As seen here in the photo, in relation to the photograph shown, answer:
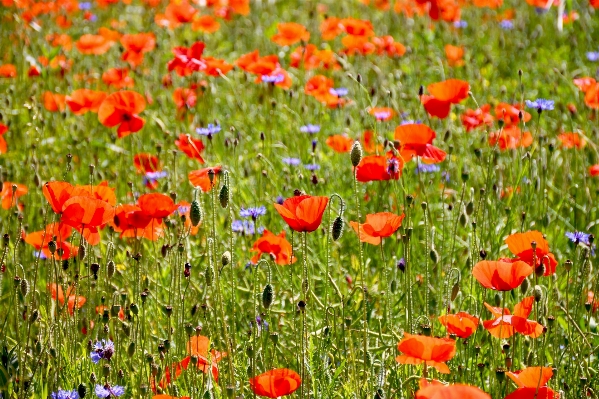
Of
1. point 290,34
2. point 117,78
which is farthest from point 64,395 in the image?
point 290,34

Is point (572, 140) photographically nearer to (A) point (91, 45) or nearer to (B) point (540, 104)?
(B) point (540, 104)

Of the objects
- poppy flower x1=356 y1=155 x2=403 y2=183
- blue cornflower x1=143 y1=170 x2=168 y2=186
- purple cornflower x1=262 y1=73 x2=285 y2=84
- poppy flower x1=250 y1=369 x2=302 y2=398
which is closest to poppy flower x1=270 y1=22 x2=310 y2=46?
purple cornflower x1=262 y1=73 x2=285 y2=84

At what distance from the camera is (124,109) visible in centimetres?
332

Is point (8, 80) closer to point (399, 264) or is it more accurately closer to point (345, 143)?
point (345, 143)

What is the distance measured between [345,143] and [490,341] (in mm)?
1263

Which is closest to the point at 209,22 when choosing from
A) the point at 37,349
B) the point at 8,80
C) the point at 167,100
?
the point at 167,100

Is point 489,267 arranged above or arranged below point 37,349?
above

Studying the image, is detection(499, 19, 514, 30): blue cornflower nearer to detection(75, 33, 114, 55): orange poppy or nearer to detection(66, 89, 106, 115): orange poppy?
detection(75, 33, 114, 55): orange poppy

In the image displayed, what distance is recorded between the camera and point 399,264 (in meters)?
2.90

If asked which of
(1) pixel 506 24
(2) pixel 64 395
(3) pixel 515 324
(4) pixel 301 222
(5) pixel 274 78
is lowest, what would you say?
(2) pixel 64 395

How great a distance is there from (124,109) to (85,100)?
38cm

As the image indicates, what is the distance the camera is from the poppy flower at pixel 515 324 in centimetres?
210

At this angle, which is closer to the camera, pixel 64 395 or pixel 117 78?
pixel 64 395

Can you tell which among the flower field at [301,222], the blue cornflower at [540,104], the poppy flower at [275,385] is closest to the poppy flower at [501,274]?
the flower field at [301,222]
